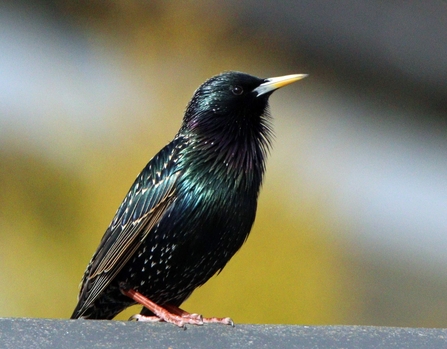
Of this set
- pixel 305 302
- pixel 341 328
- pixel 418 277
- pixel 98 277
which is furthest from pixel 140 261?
pixel 418 277

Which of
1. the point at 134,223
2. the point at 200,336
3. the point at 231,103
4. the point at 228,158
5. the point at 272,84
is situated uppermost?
the point at 272,84

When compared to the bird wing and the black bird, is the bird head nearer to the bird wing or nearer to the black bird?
the black bird

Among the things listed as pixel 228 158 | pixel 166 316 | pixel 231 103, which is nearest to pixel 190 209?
pixel 228 158

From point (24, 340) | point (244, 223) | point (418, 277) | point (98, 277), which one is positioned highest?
point (418, 277)

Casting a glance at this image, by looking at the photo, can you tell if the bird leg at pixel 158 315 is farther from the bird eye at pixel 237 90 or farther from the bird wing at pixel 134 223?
the bird eye at pixel 237 90

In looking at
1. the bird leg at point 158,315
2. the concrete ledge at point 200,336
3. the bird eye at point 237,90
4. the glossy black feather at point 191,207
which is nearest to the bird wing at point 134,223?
the glossy black feather at point 191,207

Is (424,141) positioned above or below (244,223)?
above

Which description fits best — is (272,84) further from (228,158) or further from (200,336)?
(200,336)

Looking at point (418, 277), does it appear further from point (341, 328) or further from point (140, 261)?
point (341, 328)
